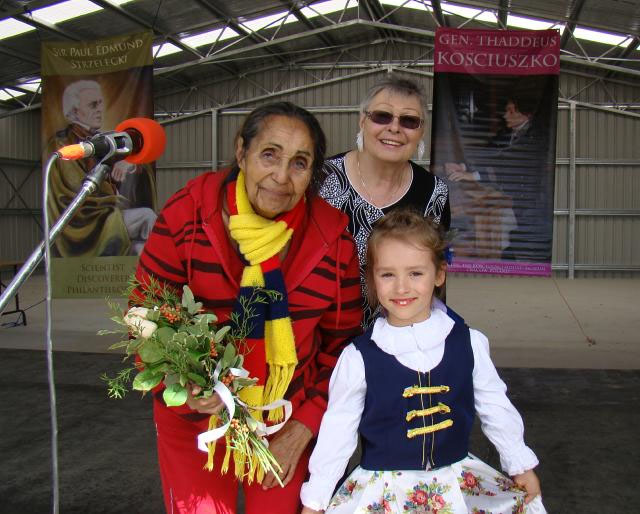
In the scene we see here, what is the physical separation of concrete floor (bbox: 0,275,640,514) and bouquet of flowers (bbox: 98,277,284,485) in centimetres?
178

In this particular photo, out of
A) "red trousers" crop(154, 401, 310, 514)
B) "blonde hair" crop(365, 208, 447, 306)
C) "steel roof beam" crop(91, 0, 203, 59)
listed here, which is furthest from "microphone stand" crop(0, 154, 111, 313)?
"steel roof beam" crop(91, 0, 203, 59)

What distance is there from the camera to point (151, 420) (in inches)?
168

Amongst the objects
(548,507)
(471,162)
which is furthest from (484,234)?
(548,507)

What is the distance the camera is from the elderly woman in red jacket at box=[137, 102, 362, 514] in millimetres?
1661

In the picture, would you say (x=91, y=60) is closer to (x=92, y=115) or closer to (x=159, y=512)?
(x=92, y=115)

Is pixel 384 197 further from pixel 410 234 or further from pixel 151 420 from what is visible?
pixel 151 420

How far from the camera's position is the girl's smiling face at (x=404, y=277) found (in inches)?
67.9

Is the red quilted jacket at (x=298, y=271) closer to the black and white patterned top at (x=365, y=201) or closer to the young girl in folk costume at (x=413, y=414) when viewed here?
the young girl in folk costume at (x=413, y=414)

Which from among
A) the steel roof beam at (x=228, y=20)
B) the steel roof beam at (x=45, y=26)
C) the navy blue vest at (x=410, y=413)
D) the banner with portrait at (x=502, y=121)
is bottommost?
the navy blue vest at (x=410, y=413)

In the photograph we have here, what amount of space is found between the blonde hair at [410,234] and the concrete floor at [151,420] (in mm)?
1902

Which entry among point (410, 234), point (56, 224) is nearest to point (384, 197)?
point (410, 234)

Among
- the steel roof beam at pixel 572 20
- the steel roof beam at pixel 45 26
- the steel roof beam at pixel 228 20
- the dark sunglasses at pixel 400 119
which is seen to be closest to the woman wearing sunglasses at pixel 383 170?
the dark sunglasses at pixel 400 119

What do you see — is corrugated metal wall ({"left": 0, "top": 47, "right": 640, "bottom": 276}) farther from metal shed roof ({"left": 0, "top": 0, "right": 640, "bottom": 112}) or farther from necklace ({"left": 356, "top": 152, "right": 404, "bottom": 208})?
necklace ({"left": 356, "top": 152, "right": 404, "bottom": 208})

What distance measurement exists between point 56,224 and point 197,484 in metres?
0.80
